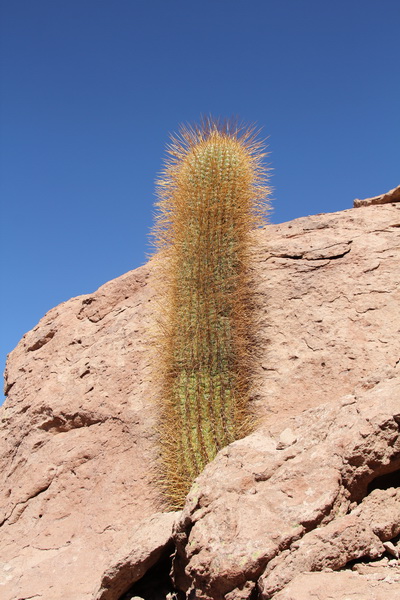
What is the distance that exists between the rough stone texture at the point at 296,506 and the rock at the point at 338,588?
90mm

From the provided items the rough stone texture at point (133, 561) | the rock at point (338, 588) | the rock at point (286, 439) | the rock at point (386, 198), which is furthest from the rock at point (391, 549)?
the rock at point (386, 198)

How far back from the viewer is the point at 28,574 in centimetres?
376

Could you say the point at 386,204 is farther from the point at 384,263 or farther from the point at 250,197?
the point at 250,197

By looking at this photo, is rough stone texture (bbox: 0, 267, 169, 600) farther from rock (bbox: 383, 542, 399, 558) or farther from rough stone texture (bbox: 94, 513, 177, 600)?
rock (bbox: 383, 542, 399, 558)

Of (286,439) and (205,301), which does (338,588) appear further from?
(205,301)

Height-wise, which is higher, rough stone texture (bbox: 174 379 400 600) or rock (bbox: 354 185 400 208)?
rock (bbox: 354 185 400 208)

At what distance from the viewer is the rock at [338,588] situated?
1875 millimetres

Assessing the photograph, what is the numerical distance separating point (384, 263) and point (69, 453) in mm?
3046

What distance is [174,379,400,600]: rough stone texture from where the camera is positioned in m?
2.22

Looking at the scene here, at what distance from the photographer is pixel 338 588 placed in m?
1.96

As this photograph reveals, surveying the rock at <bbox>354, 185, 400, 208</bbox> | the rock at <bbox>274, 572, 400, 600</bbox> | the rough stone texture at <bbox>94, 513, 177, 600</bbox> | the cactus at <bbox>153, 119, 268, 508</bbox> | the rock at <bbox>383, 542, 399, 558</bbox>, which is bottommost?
the rock at <bbox>274, 572, 400, 600</bbox>

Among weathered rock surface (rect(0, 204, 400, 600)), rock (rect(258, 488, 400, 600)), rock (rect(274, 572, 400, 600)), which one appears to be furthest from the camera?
weathered rock surface (rect(0, 204, 400, 600))

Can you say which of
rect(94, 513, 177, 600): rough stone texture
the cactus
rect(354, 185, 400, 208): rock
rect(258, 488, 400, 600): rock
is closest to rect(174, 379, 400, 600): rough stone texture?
rect(258, 488, 400, 600): rock

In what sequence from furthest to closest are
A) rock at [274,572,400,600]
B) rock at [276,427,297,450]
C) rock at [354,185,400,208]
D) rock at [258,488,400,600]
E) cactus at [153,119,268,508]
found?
rock at [354,185,400,208] < cactus at [153,119,268,508] < rock at [276,427,297,450] < rock at [258,488,400,600] < rock at [274,572,400,600]
